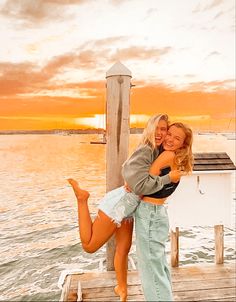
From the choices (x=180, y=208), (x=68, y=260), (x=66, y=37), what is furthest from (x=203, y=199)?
(x=66, y=37)

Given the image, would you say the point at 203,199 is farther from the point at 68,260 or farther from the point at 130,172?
the point at 68,260

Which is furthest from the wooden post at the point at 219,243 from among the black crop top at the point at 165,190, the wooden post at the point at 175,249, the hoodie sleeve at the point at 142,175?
the hoodie sleeve at the point at 142,175

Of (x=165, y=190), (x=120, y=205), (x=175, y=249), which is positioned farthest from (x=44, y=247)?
(x=165, y=190)

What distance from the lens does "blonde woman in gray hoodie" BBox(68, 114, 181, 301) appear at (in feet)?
8.17

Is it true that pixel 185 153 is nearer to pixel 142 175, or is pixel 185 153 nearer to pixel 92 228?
pixel 142 175

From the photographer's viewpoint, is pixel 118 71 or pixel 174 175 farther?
pixel 118 71

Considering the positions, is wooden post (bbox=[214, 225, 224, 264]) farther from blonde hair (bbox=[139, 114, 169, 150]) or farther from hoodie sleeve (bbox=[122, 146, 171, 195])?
blonde hair (bbox=[139, 114, 169, 150])

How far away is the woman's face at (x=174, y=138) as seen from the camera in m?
2.55

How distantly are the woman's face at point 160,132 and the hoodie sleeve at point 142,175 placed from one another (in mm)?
108

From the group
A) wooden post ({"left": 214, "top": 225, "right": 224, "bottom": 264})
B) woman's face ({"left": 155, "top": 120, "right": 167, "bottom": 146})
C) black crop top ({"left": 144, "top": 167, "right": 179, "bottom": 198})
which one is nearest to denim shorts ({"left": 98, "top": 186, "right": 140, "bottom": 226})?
black crop top ({"left": 144, "top": 167, "right": 179, "bottom": 198})

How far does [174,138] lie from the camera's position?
2.56 m

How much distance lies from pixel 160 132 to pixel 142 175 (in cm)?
35

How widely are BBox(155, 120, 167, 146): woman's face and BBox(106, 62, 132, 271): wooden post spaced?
74 cm

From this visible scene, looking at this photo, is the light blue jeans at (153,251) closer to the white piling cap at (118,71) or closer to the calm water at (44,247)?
the white piling cap at (118,71)
